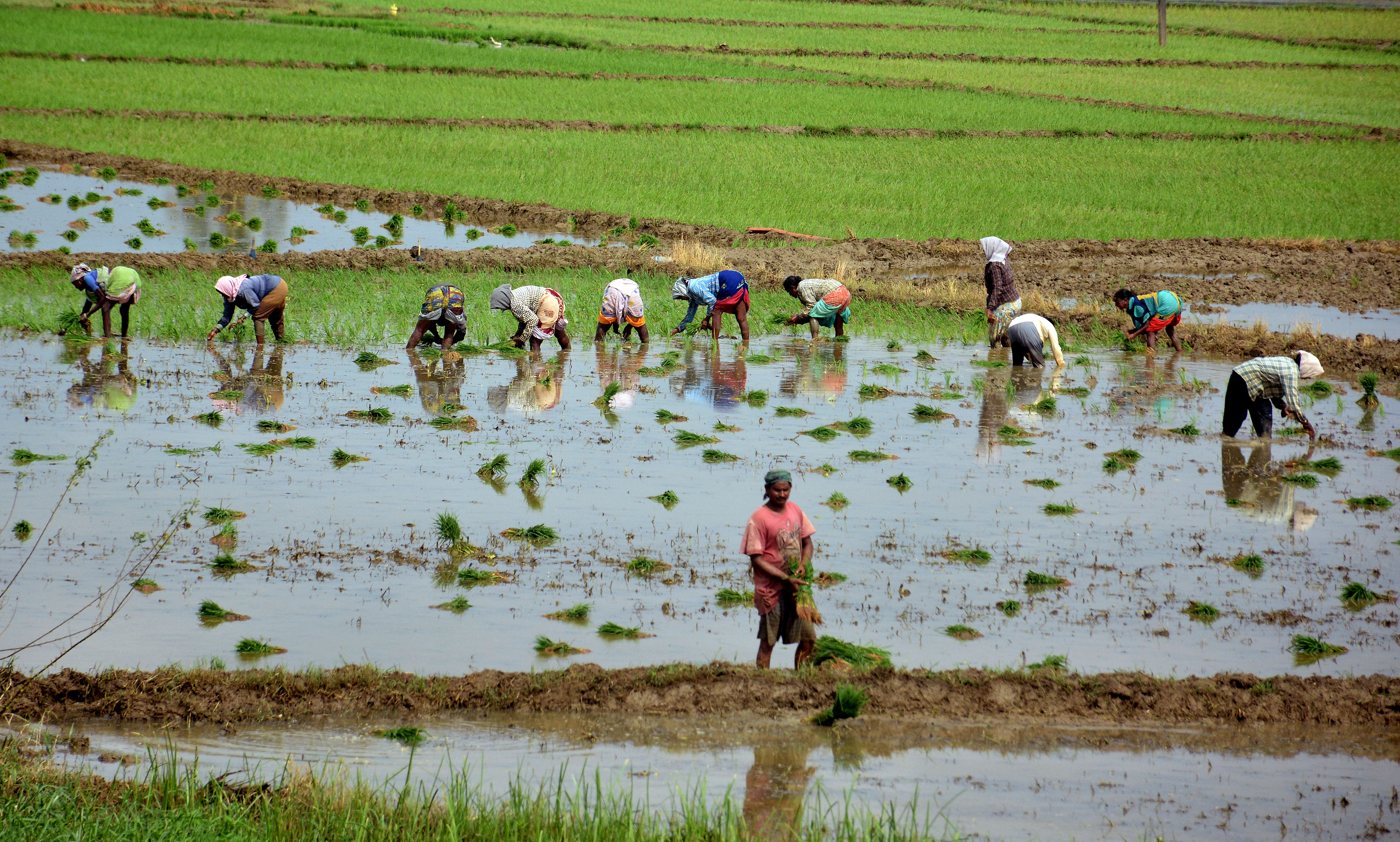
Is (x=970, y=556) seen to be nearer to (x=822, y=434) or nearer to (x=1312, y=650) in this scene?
(x=1312, y=650)

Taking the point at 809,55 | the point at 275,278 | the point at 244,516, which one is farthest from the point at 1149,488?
the point at 809,55

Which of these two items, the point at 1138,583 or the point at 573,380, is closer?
the point at 1138,583

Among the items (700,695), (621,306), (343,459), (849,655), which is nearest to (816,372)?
(621,306)

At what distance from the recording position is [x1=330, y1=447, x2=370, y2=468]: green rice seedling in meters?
9.98

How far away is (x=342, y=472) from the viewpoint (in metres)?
9.84

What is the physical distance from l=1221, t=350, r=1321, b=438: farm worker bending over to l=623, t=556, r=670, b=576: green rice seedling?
6.05m

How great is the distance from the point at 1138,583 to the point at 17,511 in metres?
7.81

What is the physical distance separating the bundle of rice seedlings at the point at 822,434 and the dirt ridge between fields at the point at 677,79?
2619 cm

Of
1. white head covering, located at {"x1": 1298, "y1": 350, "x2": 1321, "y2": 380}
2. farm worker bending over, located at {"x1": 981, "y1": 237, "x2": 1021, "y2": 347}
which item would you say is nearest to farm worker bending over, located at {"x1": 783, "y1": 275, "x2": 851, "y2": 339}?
farm worker bending over, located at {"x1": 981, "y1": 237, "x2": 1021, "y2": 347}

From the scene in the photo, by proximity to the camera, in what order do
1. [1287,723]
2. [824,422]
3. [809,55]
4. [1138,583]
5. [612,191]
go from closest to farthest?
[1287,723] < [1138,583] < [824,422] < [612,191] < [809,55]

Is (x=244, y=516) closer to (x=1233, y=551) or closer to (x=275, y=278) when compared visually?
(x=275, y=278)

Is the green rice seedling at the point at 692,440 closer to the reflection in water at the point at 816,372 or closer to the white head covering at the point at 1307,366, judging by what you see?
the reflection in water at the point at 816,372

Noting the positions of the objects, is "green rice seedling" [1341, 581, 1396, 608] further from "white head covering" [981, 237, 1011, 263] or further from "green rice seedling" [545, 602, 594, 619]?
"white head covering" [981, 237, 1011, 263]

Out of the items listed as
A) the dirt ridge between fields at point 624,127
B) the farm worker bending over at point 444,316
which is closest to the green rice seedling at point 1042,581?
the farm worker bending over at point 444,316
